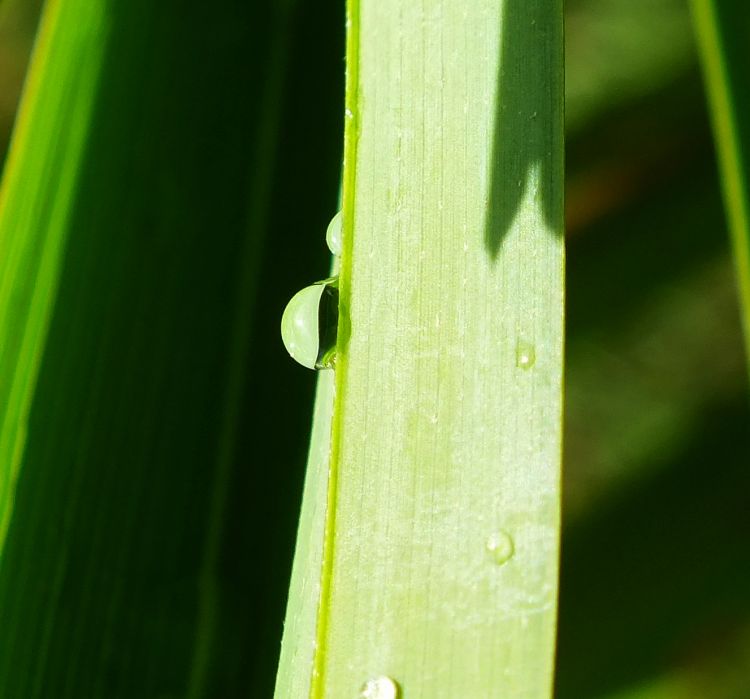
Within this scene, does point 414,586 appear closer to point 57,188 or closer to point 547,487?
point 547,487

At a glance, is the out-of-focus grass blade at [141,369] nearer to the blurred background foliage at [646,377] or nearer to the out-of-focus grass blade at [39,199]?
the out-of-focus grass blade at [39,199]

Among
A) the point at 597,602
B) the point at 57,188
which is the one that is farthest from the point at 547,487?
the point at 597,602

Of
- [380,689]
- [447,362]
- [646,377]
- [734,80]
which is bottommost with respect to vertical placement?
[380,689]

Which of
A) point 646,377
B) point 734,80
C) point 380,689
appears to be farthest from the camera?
point 646,377

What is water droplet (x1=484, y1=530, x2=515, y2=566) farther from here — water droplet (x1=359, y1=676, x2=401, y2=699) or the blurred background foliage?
the blurred background foliage

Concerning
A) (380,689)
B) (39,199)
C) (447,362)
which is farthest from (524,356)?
(39,199)

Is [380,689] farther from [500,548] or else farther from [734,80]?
[734,80]

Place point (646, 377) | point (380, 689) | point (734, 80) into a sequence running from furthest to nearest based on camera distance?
1. point (646, 377)
2. point (734, 80)
3. point (380, 689)

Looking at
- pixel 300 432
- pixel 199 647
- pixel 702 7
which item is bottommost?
pixel 199 647

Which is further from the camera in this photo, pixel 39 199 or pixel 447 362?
pixel 39 199
